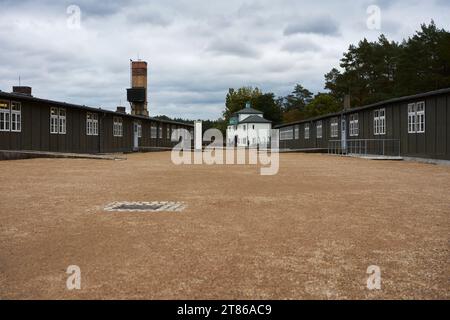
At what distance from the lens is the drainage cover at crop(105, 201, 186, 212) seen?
8555 millimetres

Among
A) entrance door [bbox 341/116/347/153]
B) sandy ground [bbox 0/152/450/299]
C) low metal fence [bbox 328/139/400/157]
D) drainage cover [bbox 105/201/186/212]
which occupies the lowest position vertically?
sandy ground [bbox 0/152/450/299]

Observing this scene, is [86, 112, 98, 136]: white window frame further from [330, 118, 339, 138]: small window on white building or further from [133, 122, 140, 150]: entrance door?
[330, 118, 339, 138]: small window on white building

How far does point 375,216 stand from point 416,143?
18907mm

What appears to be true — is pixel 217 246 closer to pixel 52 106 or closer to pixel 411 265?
pixel 411 265

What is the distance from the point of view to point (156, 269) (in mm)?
4781

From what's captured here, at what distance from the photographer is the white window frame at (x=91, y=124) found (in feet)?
106

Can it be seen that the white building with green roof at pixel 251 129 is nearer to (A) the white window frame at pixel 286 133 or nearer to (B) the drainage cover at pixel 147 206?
(A) the white window frame at pixel 286 133

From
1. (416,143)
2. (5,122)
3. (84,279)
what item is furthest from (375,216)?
(5,122)

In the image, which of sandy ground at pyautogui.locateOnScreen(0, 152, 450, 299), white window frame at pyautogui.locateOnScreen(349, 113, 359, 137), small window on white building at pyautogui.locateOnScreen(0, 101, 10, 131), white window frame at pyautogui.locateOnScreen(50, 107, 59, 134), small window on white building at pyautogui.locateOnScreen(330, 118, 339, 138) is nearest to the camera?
sandy ground at pyautogui.locateOnScreen(0, 152, 450, 299)

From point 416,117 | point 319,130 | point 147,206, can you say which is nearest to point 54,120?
point 147,206

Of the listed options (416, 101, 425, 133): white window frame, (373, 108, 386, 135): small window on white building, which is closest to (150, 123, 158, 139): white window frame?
(373, 108, 386, 135): small window on white building

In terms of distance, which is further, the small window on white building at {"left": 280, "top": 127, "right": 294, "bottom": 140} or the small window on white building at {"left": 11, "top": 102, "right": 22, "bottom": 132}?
Answer: the small window on white building at {"left": 280, "top": 127, "right": 294, "bottom": 140}

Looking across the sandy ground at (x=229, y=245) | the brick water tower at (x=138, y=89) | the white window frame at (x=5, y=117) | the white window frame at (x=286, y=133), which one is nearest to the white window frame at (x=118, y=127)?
the white window frame at (x=5, y=117)
